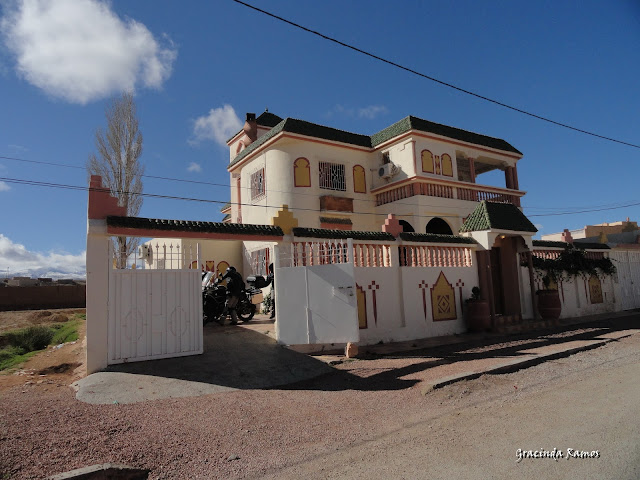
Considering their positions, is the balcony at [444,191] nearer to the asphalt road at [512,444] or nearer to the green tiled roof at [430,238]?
the green tiled roof at [430,238]

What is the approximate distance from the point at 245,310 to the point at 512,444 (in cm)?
811

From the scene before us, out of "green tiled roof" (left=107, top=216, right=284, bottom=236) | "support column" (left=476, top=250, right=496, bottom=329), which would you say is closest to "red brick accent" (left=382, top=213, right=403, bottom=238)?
"green tiled roof" (left=107, top=216, right=284, bottom=236)

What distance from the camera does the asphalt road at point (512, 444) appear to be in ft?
10.6

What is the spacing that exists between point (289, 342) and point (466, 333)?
529cm

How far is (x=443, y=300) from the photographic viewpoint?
34.6 ft

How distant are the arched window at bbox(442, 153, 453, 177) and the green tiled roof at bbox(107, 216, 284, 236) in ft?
38.7

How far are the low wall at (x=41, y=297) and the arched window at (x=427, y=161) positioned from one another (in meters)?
22.9

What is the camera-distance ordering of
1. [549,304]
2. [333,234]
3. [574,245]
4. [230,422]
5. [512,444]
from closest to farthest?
[512,444]
[230,422]
[333,234]
[549,304]
[574,245]

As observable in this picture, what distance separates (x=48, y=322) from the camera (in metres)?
17.7

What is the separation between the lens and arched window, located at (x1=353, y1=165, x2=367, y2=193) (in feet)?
59.7

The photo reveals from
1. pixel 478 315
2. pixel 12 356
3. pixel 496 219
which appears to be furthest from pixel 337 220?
pixel 12 356

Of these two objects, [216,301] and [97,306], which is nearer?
[97,306]

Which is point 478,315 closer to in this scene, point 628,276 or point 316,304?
point 316,304

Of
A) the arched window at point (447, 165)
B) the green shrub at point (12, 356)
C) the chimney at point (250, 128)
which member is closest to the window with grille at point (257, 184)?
the chimney at point (250, 128)
